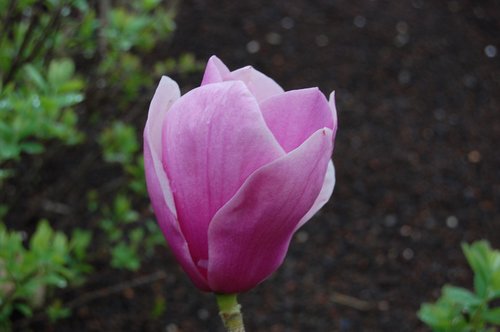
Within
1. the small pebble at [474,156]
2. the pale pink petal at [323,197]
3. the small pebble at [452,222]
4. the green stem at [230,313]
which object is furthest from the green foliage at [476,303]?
the small pebble at [474,156]

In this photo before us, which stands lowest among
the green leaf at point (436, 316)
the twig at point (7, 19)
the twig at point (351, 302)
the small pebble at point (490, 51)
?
the small pebble at point (490, 51)

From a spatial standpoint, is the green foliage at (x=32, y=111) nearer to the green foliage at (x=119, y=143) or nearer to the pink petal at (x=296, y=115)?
the green foliage at (x=119, y=143)

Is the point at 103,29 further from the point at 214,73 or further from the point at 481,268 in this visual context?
the point at 214,73


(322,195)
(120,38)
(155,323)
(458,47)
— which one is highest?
(322,195)

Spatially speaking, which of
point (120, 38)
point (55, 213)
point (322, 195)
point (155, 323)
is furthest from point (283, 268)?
point (322, 195)

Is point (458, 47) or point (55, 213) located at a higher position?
point (55, 213)

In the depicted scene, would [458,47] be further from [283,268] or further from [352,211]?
[283,268]
